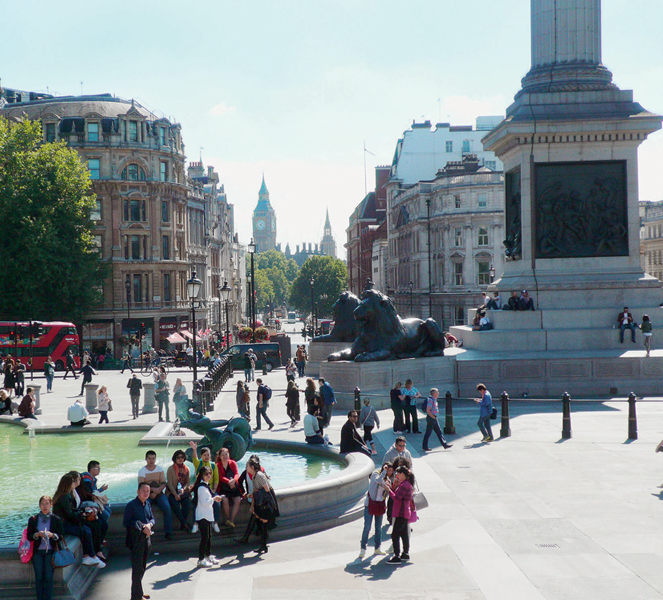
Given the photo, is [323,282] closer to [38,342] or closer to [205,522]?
[38,342]

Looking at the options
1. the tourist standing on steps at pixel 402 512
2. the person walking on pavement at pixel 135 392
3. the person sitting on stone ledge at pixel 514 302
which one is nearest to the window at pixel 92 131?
the person walking on pavement at pixel 135 392

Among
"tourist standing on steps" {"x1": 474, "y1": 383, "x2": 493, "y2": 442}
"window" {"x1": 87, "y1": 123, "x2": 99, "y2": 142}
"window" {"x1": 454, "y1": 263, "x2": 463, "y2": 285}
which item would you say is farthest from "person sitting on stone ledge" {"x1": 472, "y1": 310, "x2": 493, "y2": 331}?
"window" {"x1": 87, "y1": 123, "x2": 99, "y2": 142}

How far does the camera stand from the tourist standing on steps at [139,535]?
8.64 metres

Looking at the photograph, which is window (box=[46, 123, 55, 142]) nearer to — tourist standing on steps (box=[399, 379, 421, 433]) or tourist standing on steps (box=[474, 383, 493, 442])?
tourist standing on steps (box=[399, 379, 421, 433])

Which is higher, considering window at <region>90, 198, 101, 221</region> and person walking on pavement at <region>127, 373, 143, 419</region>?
window at <region>90, 198, 101, 221</region>

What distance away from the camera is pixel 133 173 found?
202ft

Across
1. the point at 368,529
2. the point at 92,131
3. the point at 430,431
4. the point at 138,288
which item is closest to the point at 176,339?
the point at 138,288

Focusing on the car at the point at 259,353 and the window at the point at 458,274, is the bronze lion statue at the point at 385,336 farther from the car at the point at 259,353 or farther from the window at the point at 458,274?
the window at the point at 458,274

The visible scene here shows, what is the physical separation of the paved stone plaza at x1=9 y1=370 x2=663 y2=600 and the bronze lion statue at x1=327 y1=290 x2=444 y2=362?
7.96 m

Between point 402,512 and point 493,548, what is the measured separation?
1378 mm

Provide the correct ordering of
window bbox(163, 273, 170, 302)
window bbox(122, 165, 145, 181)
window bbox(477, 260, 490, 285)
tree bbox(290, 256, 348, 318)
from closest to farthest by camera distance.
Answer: window bbox(122, 165, 145, 181) → window bbox(163, 273, 170, 302) → window bbox(477, 260, 490, 285) → tree bbox(290, 256, 348, 318)

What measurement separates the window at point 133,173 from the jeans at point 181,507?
176 ft

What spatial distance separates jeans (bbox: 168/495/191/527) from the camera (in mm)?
10516

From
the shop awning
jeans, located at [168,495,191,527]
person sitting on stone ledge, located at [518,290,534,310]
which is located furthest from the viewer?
the shop awning
